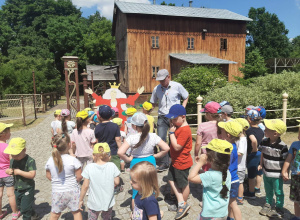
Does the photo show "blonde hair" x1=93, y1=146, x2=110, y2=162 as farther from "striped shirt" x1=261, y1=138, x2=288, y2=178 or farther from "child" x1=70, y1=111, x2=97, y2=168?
"striped shirt" x1=261, y1=138, x2=288, y2=178

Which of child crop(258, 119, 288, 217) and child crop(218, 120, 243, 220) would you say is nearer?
child crop(218, 120, 243, 220)

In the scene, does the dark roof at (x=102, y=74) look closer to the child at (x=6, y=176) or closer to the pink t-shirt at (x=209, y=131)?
the child at (x=6, y=176)

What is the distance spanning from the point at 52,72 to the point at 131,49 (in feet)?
59.2

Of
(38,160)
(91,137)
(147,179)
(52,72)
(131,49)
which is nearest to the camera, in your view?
(147,179)

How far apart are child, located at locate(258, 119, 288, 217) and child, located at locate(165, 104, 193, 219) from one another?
1180 mm

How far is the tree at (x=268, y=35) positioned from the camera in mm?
45934

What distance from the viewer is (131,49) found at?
21.0 meters

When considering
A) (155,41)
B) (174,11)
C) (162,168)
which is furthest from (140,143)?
(174,11)

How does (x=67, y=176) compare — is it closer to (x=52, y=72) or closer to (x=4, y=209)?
(x=4, y=209)

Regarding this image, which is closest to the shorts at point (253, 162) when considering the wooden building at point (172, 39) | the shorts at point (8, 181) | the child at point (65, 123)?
the child at point (65, 123)

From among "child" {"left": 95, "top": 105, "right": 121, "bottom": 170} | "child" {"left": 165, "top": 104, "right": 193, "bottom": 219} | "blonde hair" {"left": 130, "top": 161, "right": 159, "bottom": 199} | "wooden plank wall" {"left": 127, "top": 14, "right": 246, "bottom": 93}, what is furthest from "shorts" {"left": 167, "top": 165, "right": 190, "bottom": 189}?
"wooden plank wall" {"left": 127, "top": 14, "right": 246, "bottom": 93}

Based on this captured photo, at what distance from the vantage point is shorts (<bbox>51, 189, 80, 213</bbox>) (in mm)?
2859

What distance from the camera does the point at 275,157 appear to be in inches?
134

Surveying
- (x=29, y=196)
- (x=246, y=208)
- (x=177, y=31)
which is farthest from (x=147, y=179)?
(x=177, y=31)
